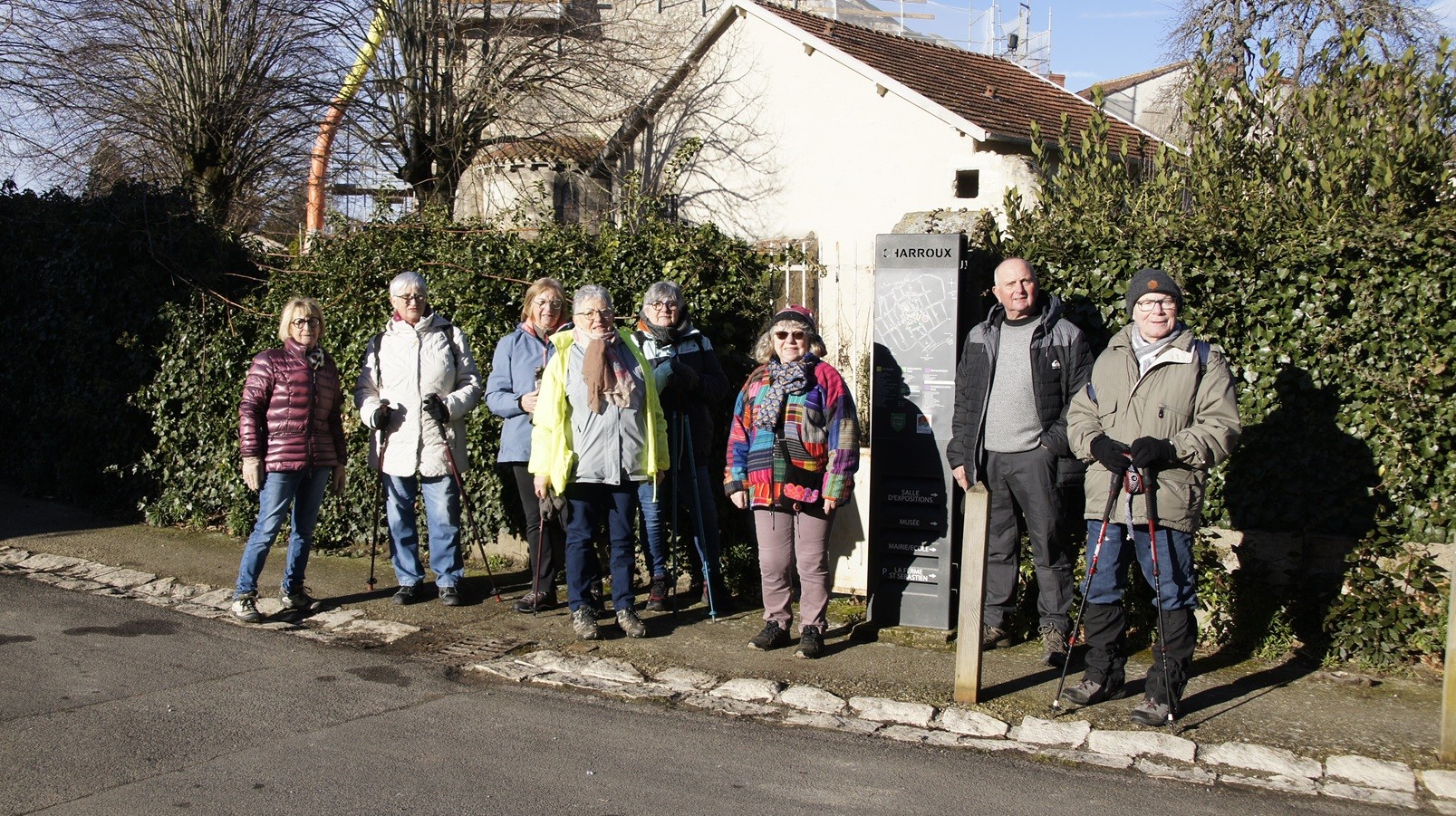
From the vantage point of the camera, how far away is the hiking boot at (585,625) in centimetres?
A: 659

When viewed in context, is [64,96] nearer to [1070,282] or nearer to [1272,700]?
[1070,282]

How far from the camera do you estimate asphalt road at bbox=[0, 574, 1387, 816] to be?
174 inches

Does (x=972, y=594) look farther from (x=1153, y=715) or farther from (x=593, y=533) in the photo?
(x=593, y=533)

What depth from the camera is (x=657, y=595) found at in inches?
283

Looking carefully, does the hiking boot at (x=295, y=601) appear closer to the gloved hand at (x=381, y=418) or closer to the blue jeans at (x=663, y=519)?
the gloved hand at (x=381, y=418)

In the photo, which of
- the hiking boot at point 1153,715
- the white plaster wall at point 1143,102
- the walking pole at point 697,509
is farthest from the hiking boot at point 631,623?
the white plaster wall at point 1143,102

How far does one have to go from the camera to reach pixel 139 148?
15273 mm

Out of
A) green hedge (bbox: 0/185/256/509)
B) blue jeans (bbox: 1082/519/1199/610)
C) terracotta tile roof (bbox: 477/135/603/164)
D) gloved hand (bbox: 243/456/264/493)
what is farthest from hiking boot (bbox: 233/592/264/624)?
terracotta tile roof (bbox: 477/135/603/164)

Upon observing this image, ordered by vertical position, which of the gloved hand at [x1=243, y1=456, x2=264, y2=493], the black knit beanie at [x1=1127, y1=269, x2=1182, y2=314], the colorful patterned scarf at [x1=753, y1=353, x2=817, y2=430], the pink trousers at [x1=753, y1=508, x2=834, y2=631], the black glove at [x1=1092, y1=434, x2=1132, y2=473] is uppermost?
the black knit beanie at [x1=1127, y1=269, x2=1182, y2=314]

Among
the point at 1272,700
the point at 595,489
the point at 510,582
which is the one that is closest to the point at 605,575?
the point at 510,582

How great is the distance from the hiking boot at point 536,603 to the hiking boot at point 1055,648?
2.92 m

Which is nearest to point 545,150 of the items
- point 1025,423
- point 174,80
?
point 174,80

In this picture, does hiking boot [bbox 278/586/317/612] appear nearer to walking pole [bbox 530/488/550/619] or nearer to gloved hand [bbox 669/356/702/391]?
walking pole [bbox 530/488/550/619]

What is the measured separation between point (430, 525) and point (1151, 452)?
14.3 ft
